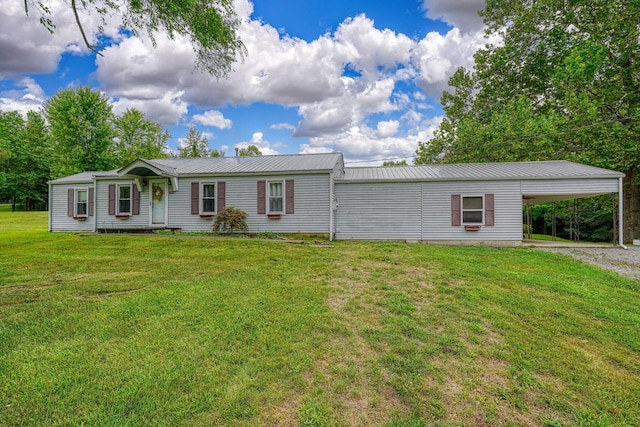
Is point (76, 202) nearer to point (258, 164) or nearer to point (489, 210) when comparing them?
point (258, 164)

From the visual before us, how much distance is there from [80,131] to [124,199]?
18389mm

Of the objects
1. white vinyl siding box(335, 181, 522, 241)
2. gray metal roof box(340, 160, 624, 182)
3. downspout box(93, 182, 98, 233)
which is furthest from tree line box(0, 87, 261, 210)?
gray metal roof box(340, 160, 624, 182)

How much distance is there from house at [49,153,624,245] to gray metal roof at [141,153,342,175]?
0.06m

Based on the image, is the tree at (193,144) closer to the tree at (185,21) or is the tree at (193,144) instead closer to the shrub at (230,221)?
the shrub at (230,221)

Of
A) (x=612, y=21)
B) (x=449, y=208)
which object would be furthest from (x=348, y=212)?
(x=612, y=21)

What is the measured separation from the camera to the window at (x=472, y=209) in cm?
1127

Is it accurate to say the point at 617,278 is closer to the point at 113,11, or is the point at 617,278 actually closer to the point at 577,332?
the point at 577,332

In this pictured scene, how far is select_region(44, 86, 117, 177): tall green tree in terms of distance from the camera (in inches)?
982

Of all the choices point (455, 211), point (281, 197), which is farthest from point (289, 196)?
point (455, 211)

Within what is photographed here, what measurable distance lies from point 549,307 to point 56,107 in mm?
36174

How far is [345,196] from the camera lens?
39.2ft

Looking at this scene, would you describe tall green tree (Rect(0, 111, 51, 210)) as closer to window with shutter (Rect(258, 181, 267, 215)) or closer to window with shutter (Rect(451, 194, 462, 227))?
window with shutter (Rect(258, 181, 267, 215))

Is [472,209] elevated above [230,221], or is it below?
above

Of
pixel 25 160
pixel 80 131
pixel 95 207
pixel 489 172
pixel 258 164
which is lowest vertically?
pixel 95 207
